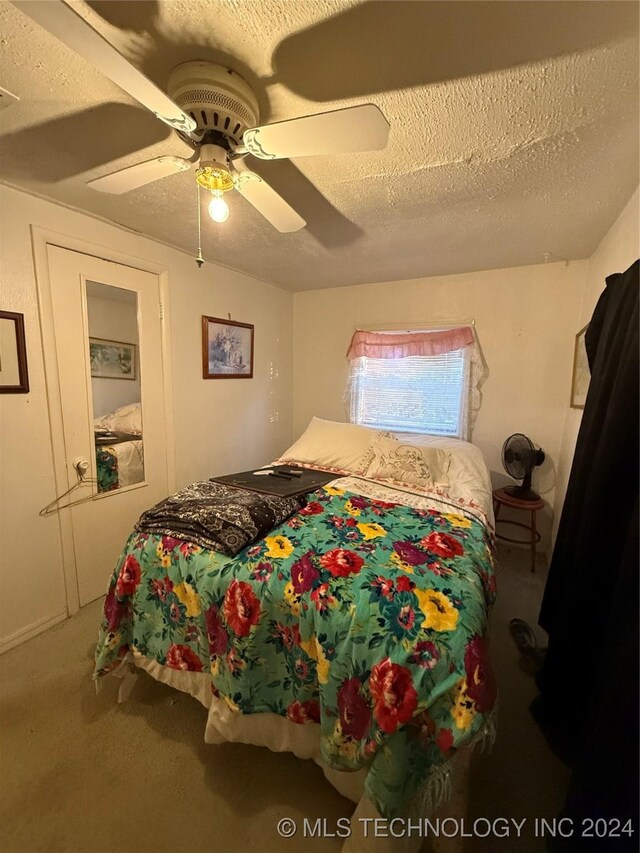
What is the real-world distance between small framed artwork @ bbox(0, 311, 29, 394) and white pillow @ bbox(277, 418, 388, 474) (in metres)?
1.63

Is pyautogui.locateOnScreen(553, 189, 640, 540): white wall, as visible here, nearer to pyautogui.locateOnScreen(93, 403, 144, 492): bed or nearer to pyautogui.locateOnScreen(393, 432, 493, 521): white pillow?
pyautogui.locateOnScreen(393, 432, 493, 521): white pillow

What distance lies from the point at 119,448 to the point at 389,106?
222 centimetres

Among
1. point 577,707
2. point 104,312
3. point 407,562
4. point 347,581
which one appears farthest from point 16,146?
point 577,707

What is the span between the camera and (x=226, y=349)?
2.80 metres

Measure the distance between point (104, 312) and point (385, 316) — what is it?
7.37ft

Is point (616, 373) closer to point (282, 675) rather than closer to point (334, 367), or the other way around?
point (282, 675)

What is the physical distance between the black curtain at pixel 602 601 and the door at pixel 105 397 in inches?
94.0

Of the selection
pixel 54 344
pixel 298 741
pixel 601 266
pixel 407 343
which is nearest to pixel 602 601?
pixel 298 741

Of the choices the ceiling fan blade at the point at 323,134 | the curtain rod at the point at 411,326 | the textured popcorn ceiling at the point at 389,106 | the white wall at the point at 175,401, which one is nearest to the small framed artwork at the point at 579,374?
the textured popcorn ceiling at the point at 389,106

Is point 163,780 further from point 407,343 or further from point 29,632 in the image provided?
point 407,343

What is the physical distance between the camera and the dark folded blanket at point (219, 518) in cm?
133

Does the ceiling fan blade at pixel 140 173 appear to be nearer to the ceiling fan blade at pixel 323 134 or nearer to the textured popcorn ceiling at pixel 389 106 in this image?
the textured popcorn ceiling at pixel 389 106

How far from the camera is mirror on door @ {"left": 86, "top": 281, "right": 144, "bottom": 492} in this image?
1984mm

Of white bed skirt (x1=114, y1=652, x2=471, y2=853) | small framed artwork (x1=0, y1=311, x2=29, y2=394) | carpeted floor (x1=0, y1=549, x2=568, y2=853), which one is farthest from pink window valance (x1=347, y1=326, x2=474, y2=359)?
white bed skirt (x1=114, y1=652, x2=471, y2=853)
